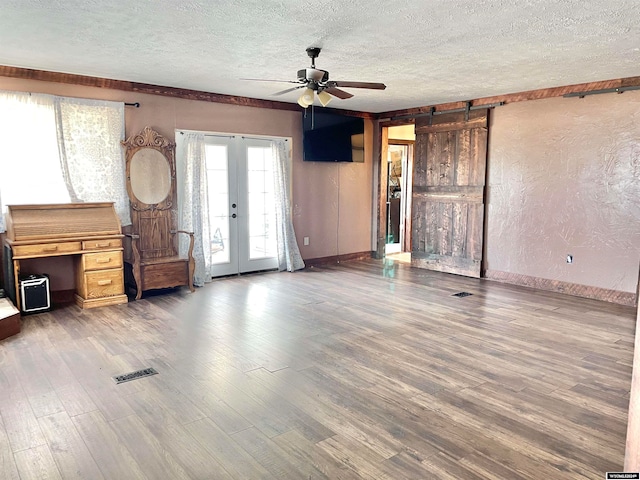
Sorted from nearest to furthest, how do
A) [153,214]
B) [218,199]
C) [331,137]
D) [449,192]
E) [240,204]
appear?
[153,214]
[218,199]
[240,204]
[449,192]
[331,137]

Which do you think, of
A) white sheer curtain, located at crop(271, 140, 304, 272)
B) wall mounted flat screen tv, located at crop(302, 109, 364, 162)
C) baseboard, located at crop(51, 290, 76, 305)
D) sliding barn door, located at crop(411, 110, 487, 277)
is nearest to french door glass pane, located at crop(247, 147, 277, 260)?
white sheer curtain, located at crop(271, 140, 304, 272)

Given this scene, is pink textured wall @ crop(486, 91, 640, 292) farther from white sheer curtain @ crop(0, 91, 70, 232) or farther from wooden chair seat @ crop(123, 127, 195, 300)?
white sheer curtain @ crop(0, 91, 70, 232)

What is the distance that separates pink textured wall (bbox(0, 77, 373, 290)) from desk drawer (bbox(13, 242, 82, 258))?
0.67 m

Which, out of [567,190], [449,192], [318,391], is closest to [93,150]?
[318,391]

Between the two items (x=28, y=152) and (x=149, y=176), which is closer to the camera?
(x=28, y=152)

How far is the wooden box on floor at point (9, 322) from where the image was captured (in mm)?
4159

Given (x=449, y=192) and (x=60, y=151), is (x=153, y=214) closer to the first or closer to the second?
(x=60, y=151)

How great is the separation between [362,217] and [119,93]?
175 inches

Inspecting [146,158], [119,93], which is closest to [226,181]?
[146,158]

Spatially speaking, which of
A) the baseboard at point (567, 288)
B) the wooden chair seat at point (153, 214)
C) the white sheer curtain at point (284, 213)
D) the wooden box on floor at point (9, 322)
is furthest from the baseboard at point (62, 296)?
the baseboard at point (567, 288)

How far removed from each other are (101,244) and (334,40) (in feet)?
10.7

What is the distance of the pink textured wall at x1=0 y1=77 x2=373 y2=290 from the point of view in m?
5.75

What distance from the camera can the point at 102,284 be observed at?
5.20 metres

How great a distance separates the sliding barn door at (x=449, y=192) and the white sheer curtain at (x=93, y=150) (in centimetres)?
440
